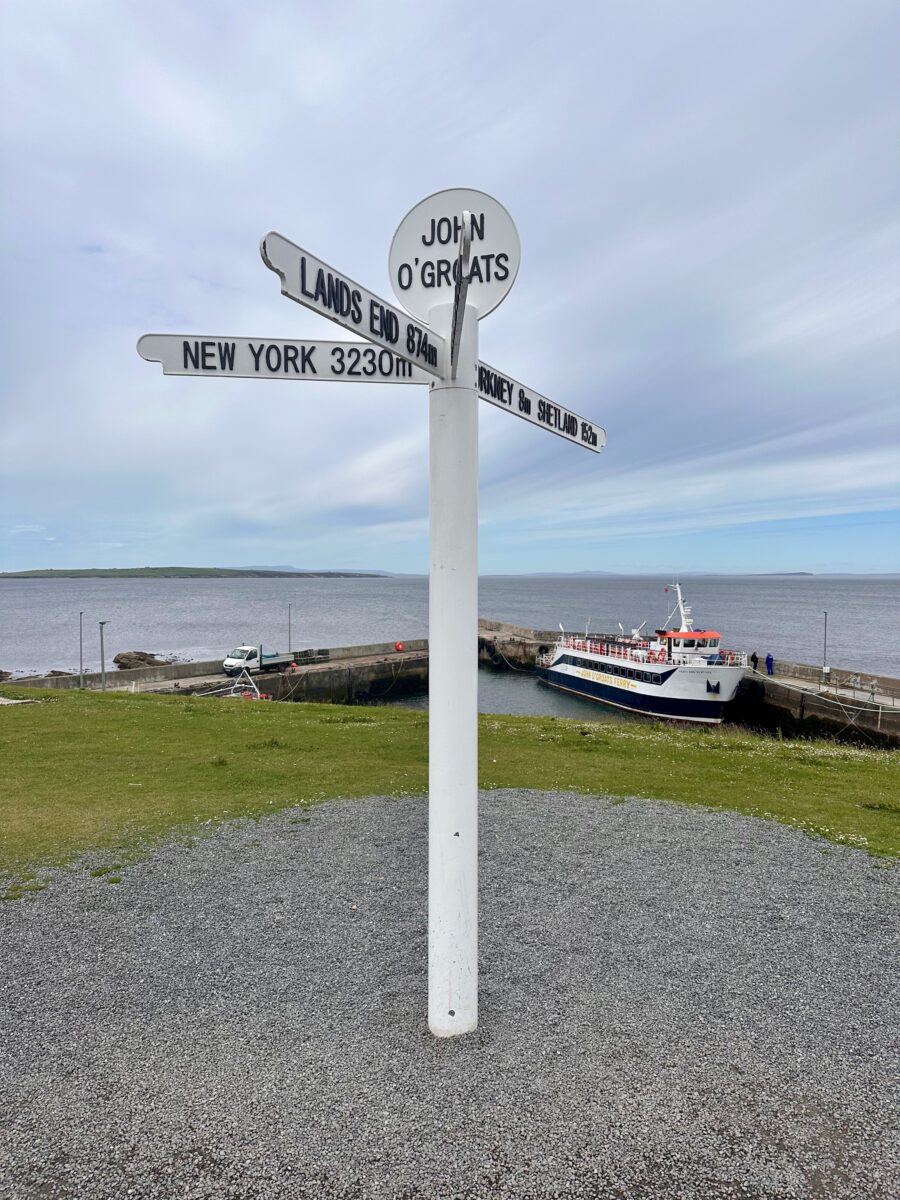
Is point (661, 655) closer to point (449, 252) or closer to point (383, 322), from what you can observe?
point (449, 252)

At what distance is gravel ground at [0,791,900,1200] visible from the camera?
313 centimetres

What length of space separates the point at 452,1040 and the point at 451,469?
344 centimetres

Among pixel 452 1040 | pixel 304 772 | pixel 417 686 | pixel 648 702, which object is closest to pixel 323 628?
pixel 417 686

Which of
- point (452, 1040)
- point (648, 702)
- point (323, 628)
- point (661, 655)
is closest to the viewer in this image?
point (452, 1040)

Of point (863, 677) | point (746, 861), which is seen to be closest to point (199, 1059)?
point (746, 861)

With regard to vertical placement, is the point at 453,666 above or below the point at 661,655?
above

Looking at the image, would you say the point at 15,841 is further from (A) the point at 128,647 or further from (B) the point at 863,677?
(A) the point at 128,647

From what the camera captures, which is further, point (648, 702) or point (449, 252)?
point (648, 702)

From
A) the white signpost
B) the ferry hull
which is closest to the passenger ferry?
the ferry hull

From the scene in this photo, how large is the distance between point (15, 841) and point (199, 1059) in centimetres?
472

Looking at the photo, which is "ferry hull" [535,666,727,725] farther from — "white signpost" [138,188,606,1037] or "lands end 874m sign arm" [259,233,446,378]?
"lands end 874m sign arm" [259,233,446,378]

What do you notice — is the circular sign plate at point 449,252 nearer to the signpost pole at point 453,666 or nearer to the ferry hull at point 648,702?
the signpost pole at point 453,666

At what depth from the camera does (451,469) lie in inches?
150

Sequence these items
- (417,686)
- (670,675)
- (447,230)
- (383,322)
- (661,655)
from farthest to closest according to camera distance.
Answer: (417,686) < (661,655) < (670,675) < (447,230) < (383,322)
